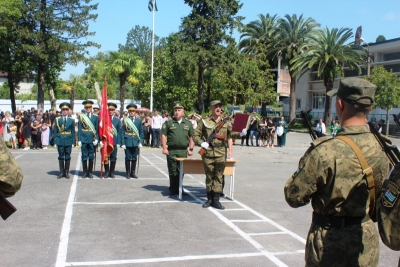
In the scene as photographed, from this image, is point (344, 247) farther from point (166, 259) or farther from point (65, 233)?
point (65, 233)

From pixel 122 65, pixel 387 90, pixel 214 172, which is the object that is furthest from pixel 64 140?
pixel 387 90

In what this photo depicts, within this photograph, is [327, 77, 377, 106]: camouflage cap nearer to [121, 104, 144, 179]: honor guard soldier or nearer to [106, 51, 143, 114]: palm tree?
[121, 104, 144, 179]: honor guard soldier

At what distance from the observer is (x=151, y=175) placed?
44.4ft

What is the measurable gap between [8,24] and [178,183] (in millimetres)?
25632

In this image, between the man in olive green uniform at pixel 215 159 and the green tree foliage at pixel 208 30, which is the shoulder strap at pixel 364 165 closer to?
the man in olive green uniform at pixel 215 159

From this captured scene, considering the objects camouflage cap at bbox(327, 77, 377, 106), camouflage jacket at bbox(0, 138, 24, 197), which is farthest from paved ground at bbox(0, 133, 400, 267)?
camouflage cap at bbox(327, 77, 377, 106)

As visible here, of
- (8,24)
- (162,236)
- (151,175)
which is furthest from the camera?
(8,24)

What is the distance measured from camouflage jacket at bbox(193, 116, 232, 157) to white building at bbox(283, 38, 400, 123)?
36437 millimetres

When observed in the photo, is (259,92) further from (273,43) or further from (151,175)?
(151,175)

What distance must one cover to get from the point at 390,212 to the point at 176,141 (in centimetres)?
772

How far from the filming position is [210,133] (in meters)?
9.02

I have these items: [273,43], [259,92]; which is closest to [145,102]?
[259,92]

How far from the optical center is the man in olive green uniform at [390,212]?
8.36 ft

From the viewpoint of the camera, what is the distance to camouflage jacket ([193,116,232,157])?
8.89 meters
